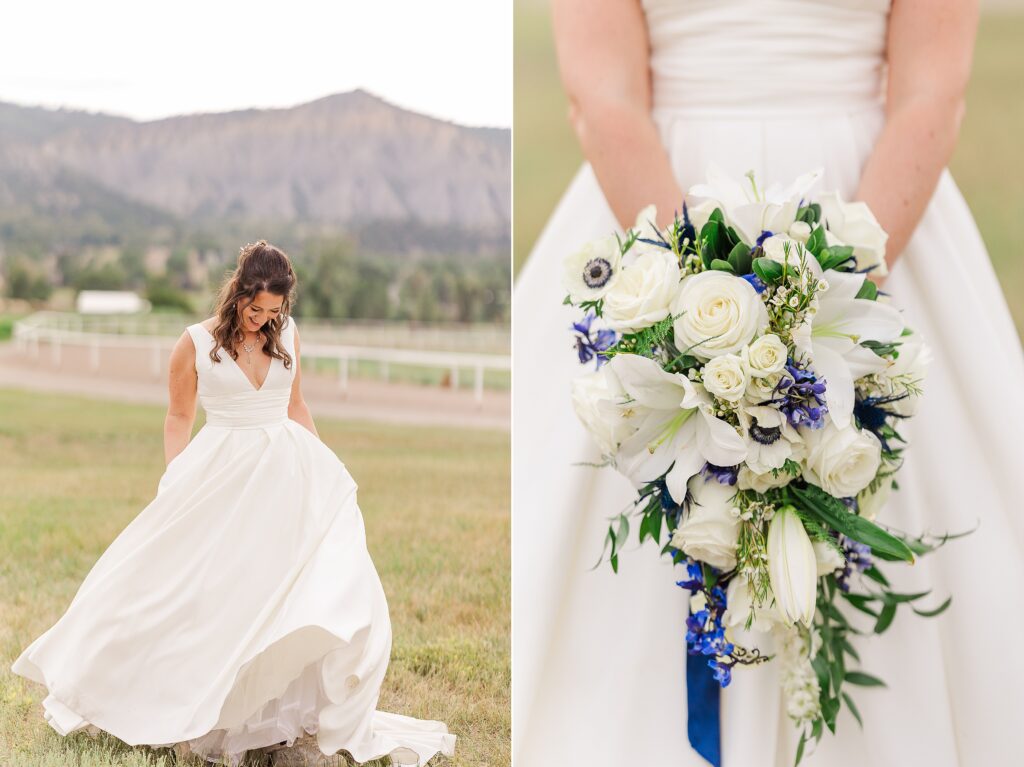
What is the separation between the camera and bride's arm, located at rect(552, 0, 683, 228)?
1483mm

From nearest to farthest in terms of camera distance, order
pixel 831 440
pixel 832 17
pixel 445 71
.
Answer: pixel 831 440
pixel 832 17
pixel 445 71

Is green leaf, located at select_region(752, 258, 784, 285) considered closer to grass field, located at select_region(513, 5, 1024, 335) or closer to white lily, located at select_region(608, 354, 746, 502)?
white lily, located at select_region(608, 354, 746, 502)

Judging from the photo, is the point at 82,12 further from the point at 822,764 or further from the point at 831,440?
the point at 822,764

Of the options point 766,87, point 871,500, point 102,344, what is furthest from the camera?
point 102,344

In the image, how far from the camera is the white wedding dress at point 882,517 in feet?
4.96

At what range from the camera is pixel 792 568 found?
3.84ft

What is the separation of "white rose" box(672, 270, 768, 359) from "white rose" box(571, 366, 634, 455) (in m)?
0.10

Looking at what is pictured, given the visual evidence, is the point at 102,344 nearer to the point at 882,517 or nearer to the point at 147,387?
the point at 147,387

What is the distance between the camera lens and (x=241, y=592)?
4.61 feet

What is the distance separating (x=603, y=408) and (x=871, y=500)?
43cm

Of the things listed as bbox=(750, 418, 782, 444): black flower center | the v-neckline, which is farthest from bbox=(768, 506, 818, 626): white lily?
the v-neckline

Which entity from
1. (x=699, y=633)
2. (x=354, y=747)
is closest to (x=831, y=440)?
(x=699, y=633)

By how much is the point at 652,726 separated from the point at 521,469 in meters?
0.45

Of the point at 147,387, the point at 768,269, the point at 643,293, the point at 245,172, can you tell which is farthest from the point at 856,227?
the point at 147,387
